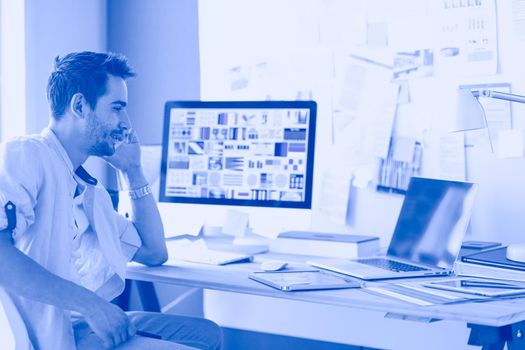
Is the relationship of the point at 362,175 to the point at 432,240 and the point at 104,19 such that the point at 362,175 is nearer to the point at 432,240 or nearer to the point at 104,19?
the point at 432,240

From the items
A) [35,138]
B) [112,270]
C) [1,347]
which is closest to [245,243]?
[112,270]

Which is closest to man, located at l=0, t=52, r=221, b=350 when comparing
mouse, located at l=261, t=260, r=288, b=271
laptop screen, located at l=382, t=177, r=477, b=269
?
mouse, located at l=261, t=260, r=288, b=271

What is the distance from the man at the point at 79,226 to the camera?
1.36m

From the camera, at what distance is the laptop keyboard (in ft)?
5.65

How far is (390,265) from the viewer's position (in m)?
1.78

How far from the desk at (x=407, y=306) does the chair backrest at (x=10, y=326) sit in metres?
0.46

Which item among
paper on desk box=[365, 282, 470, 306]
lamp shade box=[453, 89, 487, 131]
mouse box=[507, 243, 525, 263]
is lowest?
paper on desk box=[365, 282, 470, 306]

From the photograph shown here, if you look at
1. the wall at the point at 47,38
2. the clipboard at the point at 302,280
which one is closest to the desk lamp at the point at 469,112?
the clipboard at the point at 302,280

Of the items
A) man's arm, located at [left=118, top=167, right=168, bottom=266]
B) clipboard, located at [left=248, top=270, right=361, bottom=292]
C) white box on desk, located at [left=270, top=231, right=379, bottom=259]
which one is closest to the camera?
clipboard, located at [left=248, top=270, right=361, bottom=292]

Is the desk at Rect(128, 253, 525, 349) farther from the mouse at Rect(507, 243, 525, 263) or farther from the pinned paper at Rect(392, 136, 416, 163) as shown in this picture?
the pinned paper at Rect(392, 136, 416, 163)

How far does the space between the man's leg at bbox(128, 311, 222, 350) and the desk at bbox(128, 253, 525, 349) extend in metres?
0.18

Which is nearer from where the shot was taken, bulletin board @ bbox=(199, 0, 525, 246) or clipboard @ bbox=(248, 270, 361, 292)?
clipboard @ bbox=(248, 270, 361, 292)

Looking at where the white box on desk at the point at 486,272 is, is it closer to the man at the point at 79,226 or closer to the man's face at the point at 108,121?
the man at the point at 79,226

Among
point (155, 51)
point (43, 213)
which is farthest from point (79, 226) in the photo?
point (155, 51)
